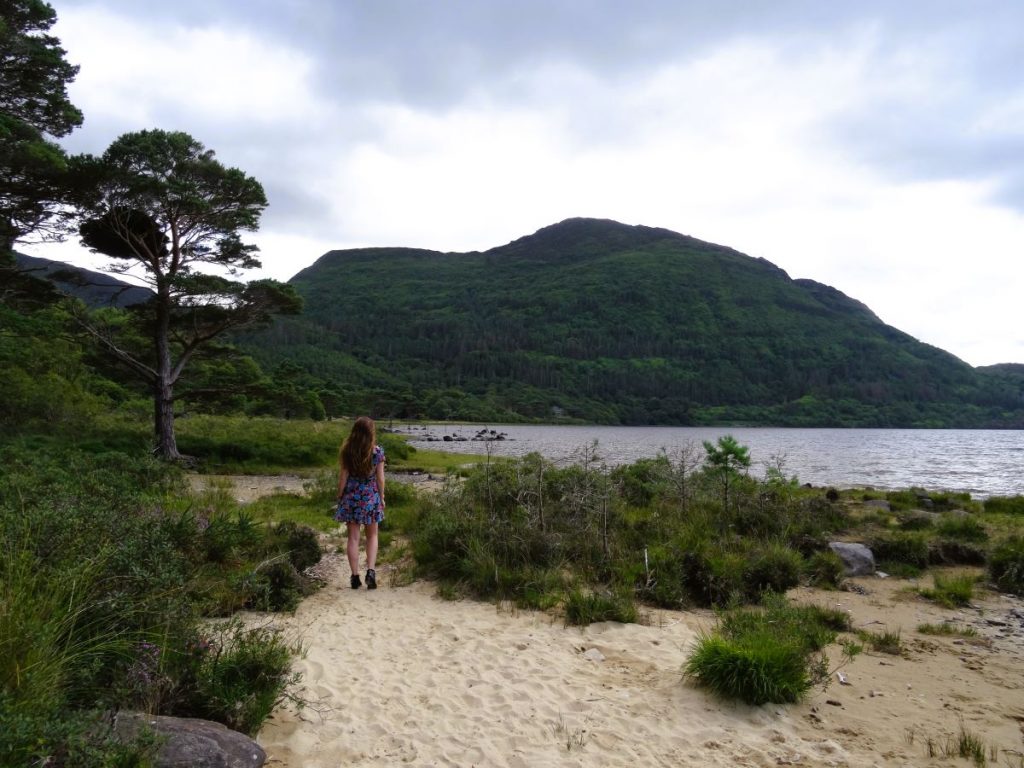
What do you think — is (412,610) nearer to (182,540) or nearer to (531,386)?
(182,540)

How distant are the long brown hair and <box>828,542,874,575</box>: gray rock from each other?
27.4ft

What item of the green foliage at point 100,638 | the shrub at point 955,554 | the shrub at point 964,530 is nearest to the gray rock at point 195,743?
the green foliage at point 100,638

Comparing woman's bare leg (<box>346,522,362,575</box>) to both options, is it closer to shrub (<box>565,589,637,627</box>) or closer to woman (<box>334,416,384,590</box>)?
woman (<box>334,416,384,590</box>)

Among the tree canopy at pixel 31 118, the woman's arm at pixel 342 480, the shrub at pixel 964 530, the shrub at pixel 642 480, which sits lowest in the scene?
the shrub at pixel 964 530

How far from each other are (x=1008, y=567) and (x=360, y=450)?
10.8 m

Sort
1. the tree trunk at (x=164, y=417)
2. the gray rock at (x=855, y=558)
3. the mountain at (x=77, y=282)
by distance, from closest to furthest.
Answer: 1. the gray rock at (x=855, y=558)
2. the mountain at (x=77, y=282)
3. the tree trunk at (x=164, y=417)

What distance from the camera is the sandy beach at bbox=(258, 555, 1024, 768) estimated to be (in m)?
4.27

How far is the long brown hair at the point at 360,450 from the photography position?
8305 millimetres

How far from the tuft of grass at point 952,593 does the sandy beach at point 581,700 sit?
143 cm

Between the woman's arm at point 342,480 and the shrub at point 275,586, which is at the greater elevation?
the woman's arm at point 342,480

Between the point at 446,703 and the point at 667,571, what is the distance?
14.6 ft

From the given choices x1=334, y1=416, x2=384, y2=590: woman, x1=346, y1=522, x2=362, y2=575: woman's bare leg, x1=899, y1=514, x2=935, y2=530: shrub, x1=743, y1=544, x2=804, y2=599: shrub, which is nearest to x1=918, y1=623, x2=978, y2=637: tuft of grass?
x1=743, y1=544, x2=804, y2=599: shrub

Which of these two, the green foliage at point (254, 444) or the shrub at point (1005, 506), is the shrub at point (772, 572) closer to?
the shrub at point (1005, 506)

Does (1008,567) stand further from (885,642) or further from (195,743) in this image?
(195,743)
